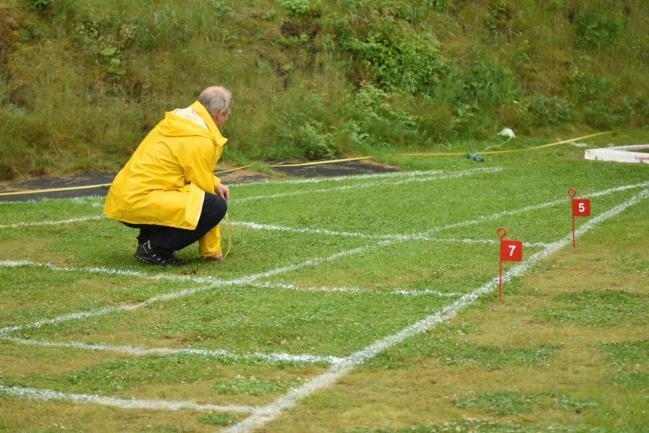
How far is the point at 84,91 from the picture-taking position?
16344 millimetres

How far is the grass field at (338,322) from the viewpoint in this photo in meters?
5.84

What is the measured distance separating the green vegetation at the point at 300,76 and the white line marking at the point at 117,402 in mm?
9042

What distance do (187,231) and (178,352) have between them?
9.22 ft

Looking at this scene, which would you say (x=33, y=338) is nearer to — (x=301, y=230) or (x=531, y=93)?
(x=301, y=230)

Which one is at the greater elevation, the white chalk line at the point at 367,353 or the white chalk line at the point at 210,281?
the white chalk line at the point at 210,281

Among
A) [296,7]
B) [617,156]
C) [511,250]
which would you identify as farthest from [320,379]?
[296,7]

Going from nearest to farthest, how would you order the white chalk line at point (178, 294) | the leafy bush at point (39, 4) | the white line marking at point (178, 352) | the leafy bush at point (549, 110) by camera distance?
1. the white line marking at point (178, 352)
2. the white chalk line at point (178, 294)
3. the leafy bush at point (39, 4)
4. the leafy bush at point (549, 110)

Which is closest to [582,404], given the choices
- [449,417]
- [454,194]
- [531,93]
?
[449,417]

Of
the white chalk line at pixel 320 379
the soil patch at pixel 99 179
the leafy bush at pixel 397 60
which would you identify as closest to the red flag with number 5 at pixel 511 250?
the white chalk line at pixel 320 379

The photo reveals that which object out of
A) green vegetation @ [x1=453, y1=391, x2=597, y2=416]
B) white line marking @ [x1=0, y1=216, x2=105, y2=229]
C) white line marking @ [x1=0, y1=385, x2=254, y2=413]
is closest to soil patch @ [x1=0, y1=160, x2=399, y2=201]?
white line marking @ [x1=0, y1=216, x2=105, y2=229]

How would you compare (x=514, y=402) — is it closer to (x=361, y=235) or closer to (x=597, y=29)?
(x=361, y=235)

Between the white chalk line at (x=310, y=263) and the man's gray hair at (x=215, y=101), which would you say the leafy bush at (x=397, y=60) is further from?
the man's gray hair at (x=215, y=101)

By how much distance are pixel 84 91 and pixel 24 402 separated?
10.8 m

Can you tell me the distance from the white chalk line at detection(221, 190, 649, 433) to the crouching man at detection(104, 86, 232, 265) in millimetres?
2559
